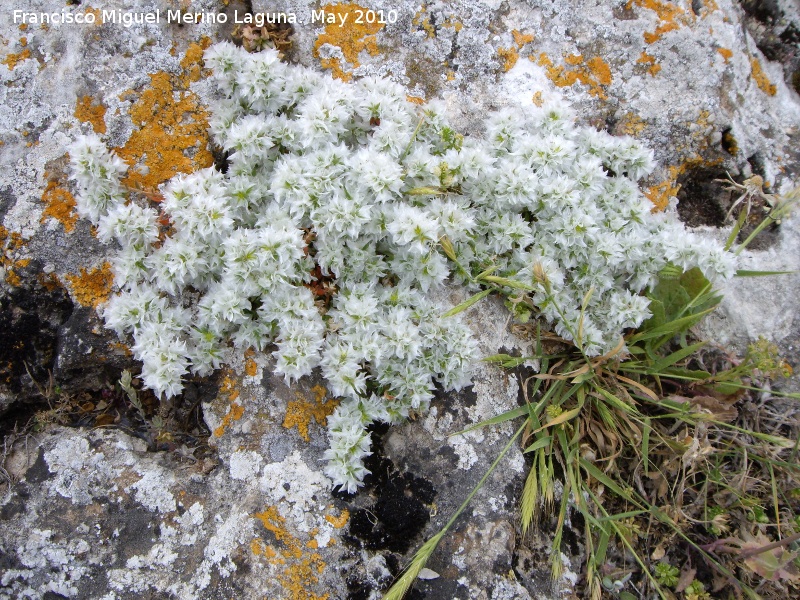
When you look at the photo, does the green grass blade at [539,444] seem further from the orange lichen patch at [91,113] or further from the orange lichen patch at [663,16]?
the orange lichen patch at [91,113]

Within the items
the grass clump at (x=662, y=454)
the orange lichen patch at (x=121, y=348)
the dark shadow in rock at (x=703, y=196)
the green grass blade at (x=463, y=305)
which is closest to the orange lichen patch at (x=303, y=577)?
the grass clump at (x=662, y=454)

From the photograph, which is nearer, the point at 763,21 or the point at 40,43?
the point at 40,43

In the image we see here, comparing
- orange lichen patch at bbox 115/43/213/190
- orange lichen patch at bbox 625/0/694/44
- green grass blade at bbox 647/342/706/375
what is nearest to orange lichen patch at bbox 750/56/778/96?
orange lichen patch at bbox 625/0/694/44

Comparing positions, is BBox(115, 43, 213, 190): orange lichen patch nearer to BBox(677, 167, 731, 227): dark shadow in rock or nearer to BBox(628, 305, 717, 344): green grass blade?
BBox(628, 305, 717, 344): green grass blade

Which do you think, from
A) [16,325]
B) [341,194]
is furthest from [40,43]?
[341,194]

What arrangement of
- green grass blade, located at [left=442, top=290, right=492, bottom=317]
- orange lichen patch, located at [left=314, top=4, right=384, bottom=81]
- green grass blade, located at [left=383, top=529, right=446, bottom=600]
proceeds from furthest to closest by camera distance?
orange lichen patch, located at [left=314, top=4, right=384, bottom=81], green grass blade, located at [left=442, top=290, right=492, bottom=317], green grass blade, located at [left=383, top=529, right=446, bottom=600]

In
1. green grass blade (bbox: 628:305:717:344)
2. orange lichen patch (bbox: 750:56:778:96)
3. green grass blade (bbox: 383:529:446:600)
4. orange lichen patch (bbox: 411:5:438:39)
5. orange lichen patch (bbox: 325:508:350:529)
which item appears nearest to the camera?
green grass blade (bbox: 383:529:446:600)

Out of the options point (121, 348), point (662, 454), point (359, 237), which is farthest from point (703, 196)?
point (121, 348)

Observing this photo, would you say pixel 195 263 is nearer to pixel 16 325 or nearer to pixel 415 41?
pixel 16 325
